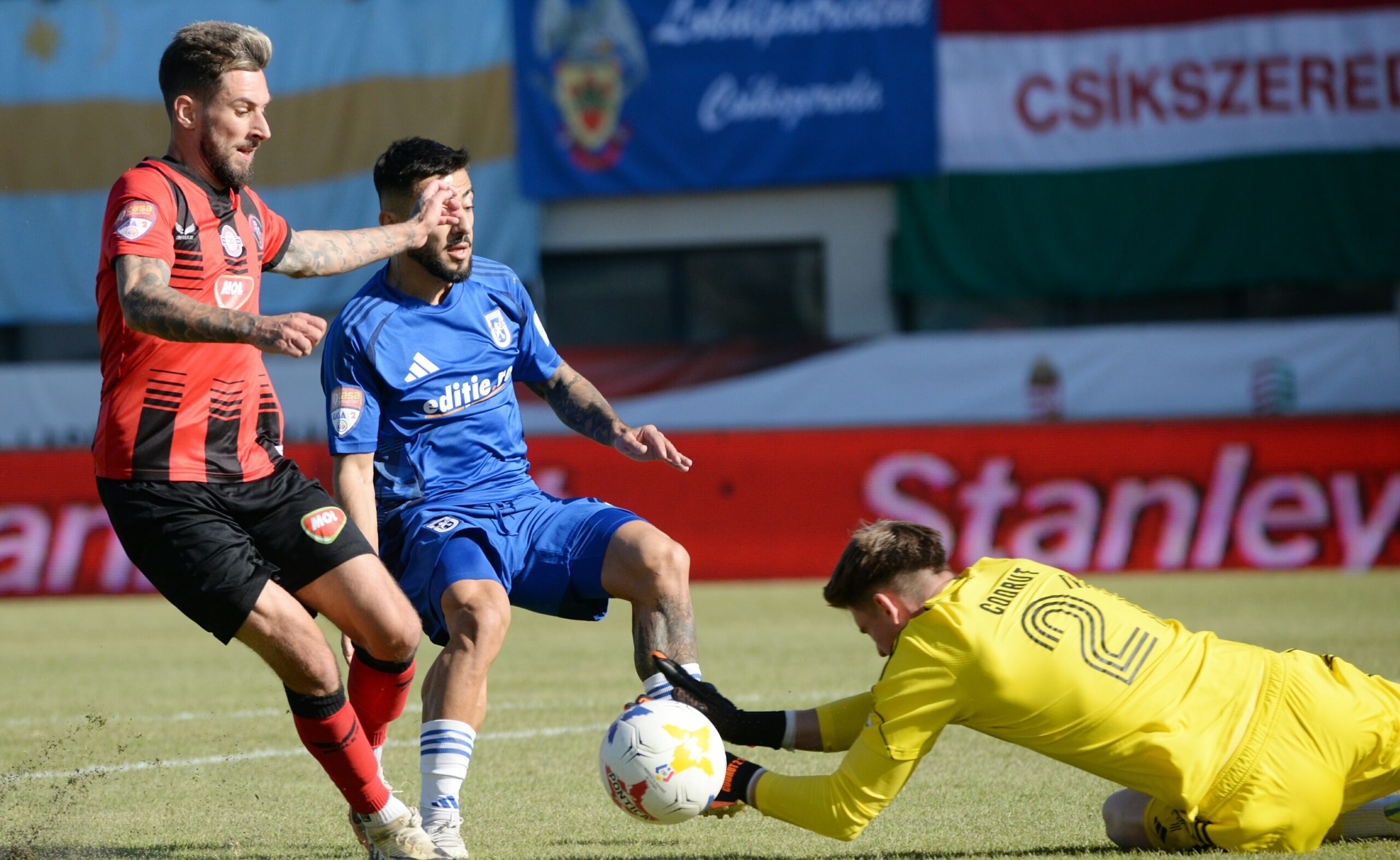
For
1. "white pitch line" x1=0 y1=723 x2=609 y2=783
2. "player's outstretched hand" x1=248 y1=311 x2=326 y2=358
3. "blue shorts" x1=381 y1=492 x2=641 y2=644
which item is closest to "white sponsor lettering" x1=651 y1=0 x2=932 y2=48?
"white pitch line" x1=0 y1=723 x2=609 y2=783

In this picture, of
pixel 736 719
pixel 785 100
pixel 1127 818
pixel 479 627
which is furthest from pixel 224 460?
pixel 785 100

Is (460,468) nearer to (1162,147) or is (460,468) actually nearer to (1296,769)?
(1296,769)

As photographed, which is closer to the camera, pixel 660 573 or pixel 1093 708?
pixel 1093 708

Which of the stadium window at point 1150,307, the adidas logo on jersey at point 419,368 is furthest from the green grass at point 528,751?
the stadium window at point 1150,307

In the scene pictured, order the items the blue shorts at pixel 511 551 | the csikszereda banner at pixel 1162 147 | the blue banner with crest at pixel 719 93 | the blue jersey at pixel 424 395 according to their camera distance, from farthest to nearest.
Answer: the blue banner with crest at pixel 719 93 < the csikszereda banner at pixel 1162 147 < the blue jersey at pixel 424 395 < the blue shorts at pixel 511 551

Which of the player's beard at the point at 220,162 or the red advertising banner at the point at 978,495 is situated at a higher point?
the player's beard at the point at 220,162

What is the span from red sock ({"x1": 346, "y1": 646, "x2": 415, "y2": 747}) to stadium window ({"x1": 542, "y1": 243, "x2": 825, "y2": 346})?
15.0 meters

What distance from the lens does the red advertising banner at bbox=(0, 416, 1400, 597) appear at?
12969 mm

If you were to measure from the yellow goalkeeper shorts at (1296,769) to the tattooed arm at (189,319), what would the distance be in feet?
8.68

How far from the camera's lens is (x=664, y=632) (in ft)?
16.3

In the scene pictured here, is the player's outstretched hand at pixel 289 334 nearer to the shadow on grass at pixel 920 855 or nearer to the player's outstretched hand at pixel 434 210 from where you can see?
the player's outstretched hand at pixel 434 210

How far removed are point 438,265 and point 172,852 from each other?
206 cm

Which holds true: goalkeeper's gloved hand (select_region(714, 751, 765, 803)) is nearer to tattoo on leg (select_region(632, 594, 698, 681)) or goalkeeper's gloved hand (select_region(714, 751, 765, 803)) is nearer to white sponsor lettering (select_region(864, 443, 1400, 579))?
tattoo on leg (select_region(632, 594, 698, 681))

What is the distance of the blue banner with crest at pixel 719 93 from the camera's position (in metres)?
18.6
